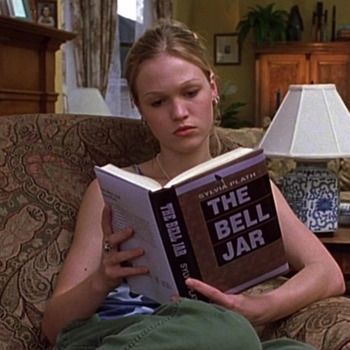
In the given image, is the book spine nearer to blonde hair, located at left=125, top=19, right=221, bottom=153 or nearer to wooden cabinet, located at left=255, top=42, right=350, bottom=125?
blonde hair, located at left=125, top=19, right=221, bottom=153

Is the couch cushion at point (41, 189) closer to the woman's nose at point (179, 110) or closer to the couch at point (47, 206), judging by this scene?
the couch at point (47, 206)

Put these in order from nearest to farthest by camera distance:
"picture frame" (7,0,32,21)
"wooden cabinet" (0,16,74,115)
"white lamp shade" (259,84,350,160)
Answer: "white lamp shade" (259,84,350,160), "wooden cabinet" (0,16,74,115), "picture frame" (7,0,32,21)

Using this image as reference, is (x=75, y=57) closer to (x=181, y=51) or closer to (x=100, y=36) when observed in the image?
(x=100, y=36)

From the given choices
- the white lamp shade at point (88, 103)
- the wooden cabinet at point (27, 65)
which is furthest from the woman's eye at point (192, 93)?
the white lamp shade at point (88, 103)

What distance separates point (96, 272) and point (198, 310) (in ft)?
0.84

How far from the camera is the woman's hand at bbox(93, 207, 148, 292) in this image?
1.24 m

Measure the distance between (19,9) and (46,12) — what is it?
23.1 inches

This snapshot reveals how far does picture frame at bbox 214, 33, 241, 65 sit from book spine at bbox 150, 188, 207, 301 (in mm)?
6243

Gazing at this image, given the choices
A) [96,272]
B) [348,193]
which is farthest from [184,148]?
[348,193]

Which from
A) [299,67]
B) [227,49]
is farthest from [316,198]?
[227,49]

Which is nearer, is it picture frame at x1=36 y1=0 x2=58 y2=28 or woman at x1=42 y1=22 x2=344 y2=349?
woman at x1=42 y1=22 x2=344 y2=349

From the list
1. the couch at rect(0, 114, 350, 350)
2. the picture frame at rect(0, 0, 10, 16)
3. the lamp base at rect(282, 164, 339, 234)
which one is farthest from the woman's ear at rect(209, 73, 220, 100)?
the picture frame at rect(0, 0, 10, 16)

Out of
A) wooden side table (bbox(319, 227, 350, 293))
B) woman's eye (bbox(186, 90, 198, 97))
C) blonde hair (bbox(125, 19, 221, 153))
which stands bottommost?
wooden side table (bbox(319, 227, 350, 293))

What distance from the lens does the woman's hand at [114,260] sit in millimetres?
1238
